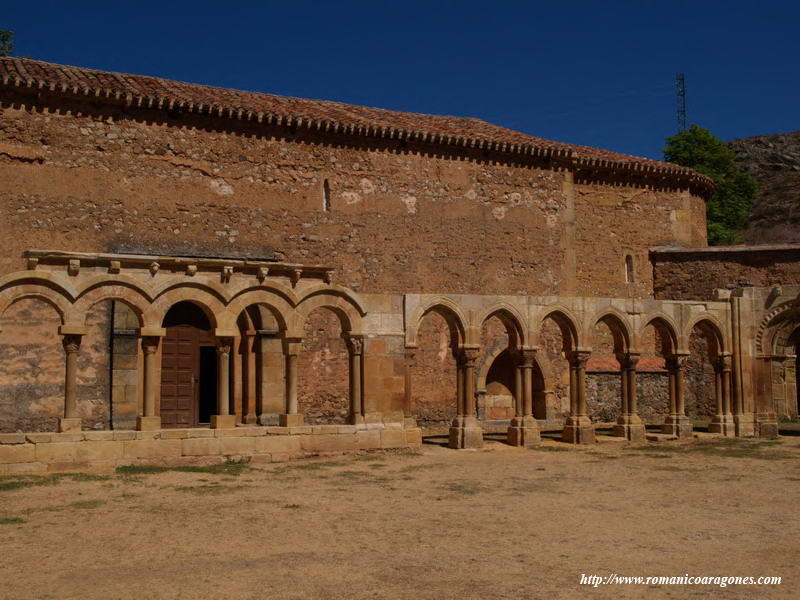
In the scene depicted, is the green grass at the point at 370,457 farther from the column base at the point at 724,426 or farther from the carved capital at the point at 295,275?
the column base at the point at 724,426

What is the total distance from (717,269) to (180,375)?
15254 millimetres

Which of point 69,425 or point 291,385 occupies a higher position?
point 291,385

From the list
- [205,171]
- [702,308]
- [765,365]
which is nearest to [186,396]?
[205,171]

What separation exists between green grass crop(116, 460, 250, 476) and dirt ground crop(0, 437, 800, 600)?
9 cm

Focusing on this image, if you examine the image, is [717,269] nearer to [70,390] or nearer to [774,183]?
[70,390]

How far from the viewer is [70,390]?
1356 centimetres

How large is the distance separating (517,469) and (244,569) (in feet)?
23.6

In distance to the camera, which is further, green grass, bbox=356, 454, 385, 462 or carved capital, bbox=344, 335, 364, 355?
carved capital, bbox=344, 335, 364, 355

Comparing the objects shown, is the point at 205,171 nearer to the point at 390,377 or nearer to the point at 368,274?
the point at 368,274

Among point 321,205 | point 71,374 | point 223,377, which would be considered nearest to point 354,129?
point 321,205

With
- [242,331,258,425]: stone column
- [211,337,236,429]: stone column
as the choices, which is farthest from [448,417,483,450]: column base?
[242,331,258,425]: stone column

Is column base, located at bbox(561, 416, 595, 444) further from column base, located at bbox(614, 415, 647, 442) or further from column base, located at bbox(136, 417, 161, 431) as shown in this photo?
column base, located at bbox(136, 417, 161, 431)

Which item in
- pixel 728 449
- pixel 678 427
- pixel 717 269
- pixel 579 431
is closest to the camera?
pixel 728 449

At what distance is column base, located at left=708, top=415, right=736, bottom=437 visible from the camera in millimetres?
18672
